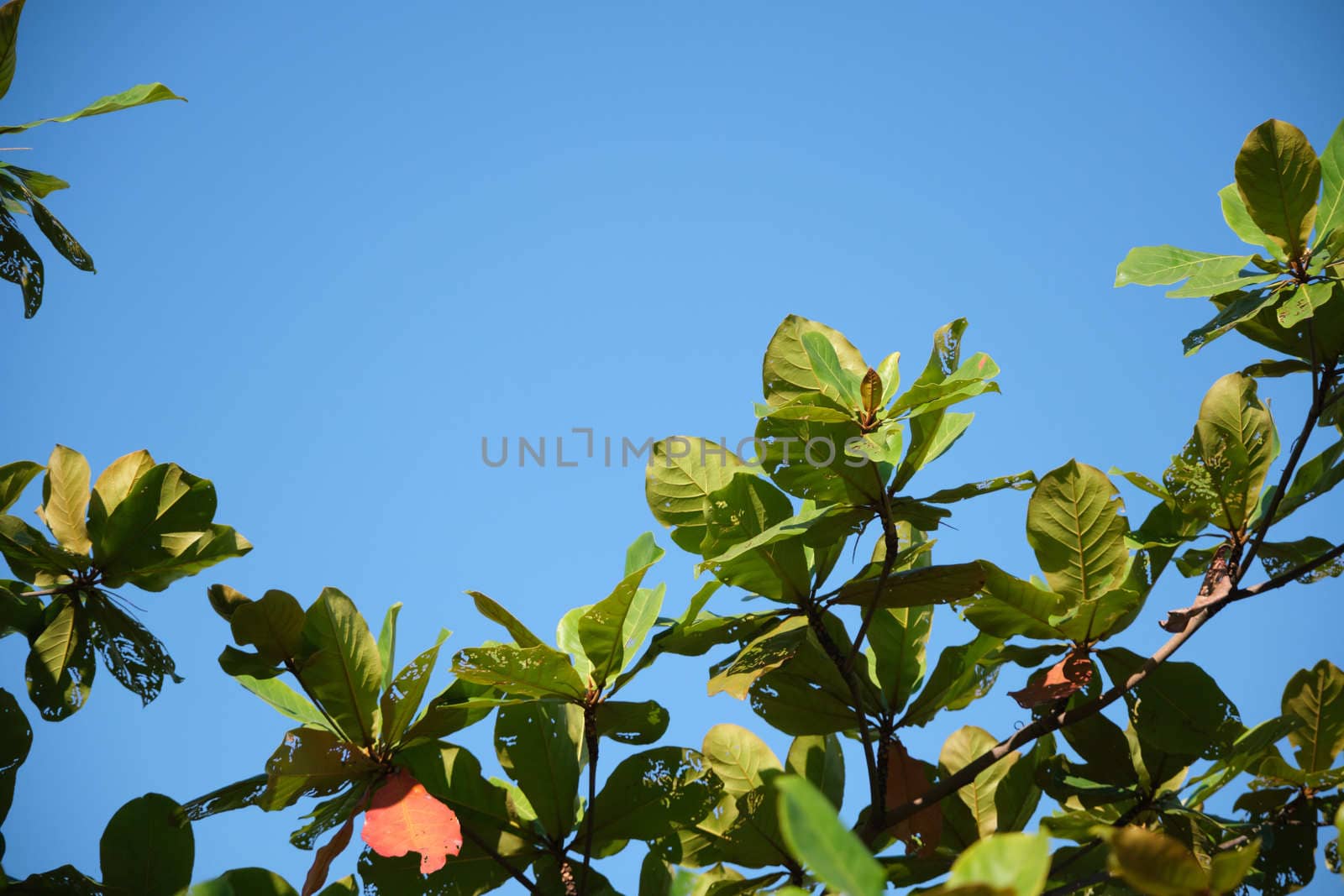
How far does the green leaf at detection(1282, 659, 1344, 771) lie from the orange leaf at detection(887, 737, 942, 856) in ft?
2.62

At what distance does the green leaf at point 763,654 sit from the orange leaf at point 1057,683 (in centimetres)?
39

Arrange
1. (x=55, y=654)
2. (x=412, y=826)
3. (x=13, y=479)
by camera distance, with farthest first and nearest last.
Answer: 1. (x=13, y=479)
2. (x=55, y=654)
3. (x=412, y=826)

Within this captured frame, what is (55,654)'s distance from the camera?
2.26 m

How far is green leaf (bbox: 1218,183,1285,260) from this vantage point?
6.98 feet

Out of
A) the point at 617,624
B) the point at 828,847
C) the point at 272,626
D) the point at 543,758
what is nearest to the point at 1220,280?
the point at 617,624

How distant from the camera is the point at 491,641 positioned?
1.71 metres

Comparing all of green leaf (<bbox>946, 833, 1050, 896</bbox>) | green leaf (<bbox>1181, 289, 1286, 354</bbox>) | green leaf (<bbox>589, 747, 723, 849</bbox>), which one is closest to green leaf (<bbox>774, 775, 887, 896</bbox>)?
green leaf (<bbox>946, 833, 1050, 896</bbox>)

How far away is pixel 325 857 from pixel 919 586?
1.10 metres

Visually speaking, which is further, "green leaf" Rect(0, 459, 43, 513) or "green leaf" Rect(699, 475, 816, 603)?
"green leaf" Rect(0, 459, 43, 513)

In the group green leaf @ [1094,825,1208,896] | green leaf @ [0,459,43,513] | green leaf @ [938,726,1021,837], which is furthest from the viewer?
green leaf @ [0,459,43,513]

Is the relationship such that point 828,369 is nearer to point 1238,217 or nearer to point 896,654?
point 896,654

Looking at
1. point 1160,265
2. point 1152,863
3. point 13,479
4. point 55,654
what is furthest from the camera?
point 13,479

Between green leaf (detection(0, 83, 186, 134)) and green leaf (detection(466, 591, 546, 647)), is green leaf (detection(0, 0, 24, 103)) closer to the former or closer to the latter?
green leaf (detection(0, 83, 186, 134))

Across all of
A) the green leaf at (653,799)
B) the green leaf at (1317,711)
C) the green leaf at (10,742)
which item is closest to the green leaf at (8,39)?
the green leaf at (10,742)
